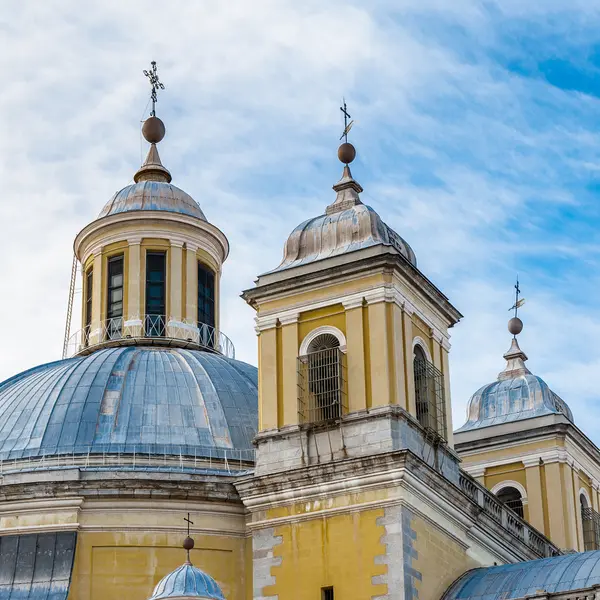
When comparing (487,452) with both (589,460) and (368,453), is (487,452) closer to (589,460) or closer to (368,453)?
(589,460)

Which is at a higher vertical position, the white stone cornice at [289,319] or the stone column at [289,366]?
the white stone cornice at [289,319]

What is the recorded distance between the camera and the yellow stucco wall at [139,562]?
103ft

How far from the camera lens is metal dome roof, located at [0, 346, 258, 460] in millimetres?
33688

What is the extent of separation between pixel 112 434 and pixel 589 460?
13697 millimetres

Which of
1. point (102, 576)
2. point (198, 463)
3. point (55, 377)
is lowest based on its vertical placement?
point (102, 576)

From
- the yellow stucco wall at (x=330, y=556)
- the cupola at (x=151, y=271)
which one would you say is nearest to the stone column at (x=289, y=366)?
the yellow stucco wall at (x=330, y=556)

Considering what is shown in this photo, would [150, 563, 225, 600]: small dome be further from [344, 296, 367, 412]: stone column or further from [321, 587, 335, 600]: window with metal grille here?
[344, 296, 367, 412]: stone column

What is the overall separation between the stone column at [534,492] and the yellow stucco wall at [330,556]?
1027 cm

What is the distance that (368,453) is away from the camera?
30.1m

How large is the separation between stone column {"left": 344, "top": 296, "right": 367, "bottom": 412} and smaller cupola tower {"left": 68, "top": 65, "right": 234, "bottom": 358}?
873 cm

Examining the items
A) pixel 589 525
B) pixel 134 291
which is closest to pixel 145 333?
pixel 134 291

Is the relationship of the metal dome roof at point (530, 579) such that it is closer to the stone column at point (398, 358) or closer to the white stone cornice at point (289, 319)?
the stone column at point (398, 358)

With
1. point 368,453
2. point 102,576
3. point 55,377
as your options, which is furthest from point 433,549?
point 55,377

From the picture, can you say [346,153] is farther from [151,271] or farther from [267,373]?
[151,271]
